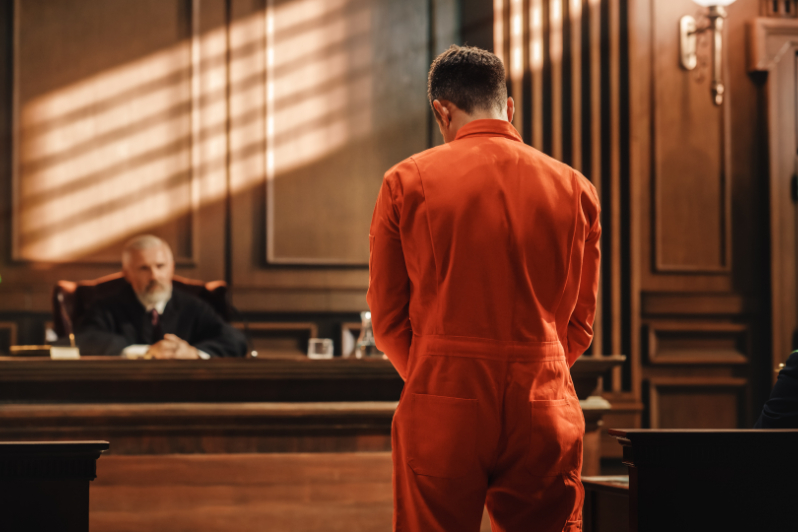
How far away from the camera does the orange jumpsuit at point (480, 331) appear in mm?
1065

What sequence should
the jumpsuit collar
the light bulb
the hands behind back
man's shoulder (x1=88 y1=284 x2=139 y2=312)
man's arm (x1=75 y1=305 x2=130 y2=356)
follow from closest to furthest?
the jumpsuit collar
the hands behind back
man's arm (x1=75 y1=305 x2=130 y2=356)
man's shoulder (x1=88 y1=284 x2=139 y2=312)
the light bulb

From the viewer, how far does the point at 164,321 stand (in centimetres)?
349

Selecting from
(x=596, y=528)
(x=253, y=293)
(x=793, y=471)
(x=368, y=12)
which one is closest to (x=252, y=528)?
(x=596, y=528)

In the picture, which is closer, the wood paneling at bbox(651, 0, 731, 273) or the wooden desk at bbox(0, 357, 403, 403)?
the wooden desk at bbox(0, 357, 403, 403)

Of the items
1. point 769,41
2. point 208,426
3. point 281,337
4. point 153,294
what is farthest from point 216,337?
point 769,41

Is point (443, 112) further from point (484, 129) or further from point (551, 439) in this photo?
point (551, 439)

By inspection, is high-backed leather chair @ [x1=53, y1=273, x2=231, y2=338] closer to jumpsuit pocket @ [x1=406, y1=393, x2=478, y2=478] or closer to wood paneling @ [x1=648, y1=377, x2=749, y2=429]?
wood paneling @ [x1=648, y1=377, x2=749, y2=429]

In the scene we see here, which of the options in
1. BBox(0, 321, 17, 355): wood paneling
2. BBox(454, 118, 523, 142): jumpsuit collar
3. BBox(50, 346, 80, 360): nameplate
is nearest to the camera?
BBox(454, 118, 523, 142): jumpsuit collar

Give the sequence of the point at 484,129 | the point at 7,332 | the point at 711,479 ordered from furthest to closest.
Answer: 1. the point at 7,332
2. the point at 711,479
3. the point at 484,129

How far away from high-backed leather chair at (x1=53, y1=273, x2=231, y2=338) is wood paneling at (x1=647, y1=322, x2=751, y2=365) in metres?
2.12

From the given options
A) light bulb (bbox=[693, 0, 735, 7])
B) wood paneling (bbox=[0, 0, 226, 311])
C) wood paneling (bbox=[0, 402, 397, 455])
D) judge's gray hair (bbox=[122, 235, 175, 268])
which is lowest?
wood paneling (bbox=[0, 402, 397, 455])

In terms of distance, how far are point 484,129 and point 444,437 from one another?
47 cm

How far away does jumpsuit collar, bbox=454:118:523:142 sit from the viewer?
1.18 metres

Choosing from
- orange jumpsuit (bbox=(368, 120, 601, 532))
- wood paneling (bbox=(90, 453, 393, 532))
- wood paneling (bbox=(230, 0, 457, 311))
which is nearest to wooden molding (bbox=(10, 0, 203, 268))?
wood paneling (bbox=(230, 0, 457, 311))
